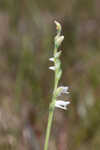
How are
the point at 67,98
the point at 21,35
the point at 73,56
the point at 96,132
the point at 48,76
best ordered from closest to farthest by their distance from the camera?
the point at 96,132 < the point at 67,98 < the point at 48,76 < the point at 73,56 < the point at 21,35

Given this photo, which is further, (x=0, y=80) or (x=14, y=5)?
(x=14, y=5)

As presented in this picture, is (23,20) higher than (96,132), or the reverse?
(23,20)

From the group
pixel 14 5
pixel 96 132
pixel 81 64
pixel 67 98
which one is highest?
pixel 14 5

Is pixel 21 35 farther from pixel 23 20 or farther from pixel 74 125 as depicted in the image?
pixel 74 125

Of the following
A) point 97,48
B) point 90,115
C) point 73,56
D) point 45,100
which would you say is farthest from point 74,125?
point 97,48

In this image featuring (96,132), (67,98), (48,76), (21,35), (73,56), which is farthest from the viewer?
(21,35)

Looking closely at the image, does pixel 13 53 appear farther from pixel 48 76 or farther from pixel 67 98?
pixel 67 98
